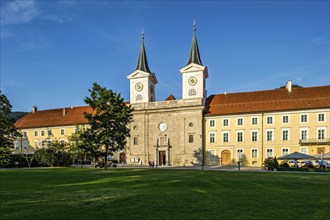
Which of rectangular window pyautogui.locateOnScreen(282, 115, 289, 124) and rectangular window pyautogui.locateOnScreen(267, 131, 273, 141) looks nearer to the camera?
rectangular window pyautogui.locateOnScreen(282, 115, 289, 124)

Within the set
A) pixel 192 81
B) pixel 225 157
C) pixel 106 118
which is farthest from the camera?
pixel 192 81

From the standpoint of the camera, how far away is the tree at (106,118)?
110 ft

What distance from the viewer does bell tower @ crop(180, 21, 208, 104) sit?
2005 inches

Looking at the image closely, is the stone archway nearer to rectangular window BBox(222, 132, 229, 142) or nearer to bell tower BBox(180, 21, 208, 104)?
rectangular window BBox(222, 132, 229, 142)

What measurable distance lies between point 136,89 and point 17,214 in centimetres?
4762

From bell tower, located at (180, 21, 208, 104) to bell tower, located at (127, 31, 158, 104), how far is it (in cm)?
702

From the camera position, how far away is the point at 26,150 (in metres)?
63.2

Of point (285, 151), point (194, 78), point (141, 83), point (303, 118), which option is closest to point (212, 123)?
point (194, 78)

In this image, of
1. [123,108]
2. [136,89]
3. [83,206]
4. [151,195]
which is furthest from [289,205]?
[136,89]

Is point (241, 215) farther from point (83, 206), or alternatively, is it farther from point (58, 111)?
point (58, 111)

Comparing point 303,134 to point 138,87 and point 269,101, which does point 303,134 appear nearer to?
point 269,101

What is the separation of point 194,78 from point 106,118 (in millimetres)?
22983

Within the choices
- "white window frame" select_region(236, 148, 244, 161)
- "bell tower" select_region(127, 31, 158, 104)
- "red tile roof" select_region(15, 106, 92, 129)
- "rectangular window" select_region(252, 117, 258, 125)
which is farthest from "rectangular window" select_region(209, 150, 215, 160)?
"red tile roof" select_region(15, 106, 92, 129)

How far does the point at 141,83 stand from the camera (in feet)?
180
